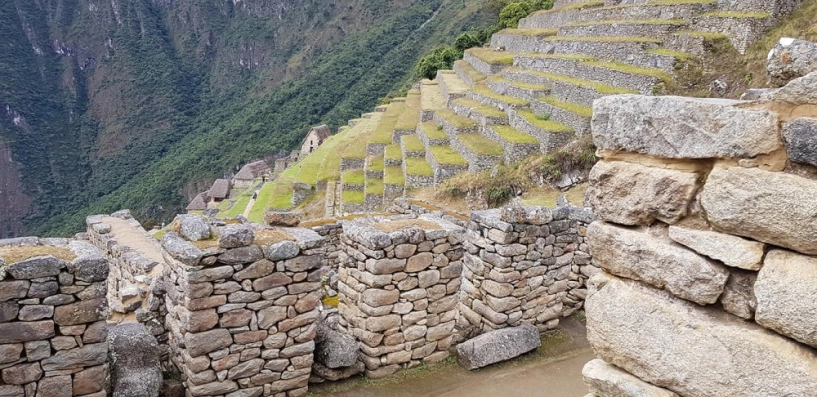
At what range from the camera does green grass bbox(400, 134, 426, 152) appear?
21827 millimetres

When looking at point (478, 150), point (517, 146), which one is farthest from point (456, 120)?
point (517, 146)

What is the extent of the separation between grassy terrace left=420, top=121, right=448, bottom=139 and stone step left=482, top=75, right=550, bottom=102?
8.35 feet

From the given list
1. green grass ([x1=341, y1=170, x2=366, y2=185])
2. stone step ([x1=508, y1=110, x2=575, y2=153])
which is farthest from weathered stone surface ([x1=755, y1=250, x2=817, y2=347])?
green grass ([x1=341, y1=170, x2=366, y2=185])

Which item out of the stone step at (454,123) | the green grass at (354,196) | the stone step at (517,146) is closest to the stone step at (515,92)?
the stone step at (454,123)

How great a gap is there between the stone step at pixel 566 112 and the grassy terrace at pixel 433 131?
427cm

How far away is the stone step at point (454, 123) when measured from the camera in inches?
805

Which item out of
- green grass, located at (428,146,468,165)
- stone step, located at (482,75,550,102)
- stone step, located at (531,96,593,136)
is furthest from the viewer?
stone step, located at (482,75,550,102)

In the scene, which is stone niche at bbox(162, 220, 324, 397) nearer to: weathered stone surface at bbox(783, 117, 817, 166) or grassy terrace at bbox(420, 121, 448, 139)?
weathered stone surface at bbox(783, 117, 817, 166)

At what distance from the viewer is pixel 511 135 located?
18.0 metres

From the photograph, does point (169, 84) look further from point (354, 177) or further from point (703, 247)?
point (703, 247)

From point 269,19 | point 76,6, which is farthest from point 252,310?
point 76,6

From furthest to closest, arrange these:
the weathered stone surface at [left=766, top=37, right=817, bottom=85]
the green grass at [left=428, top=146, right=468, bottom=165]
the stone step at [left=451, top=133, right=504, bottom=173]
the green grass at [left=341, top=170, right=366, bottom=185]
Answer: the green grass at [left=341, top=170, right=366, bottom=185], the green grass at [left=428, top=146, right=468, bottom=165], the stone step at [left=451, top=133, right=504, bottom=173], the weathered stone surface at [left=766, top=37, right=817, bottom=85]

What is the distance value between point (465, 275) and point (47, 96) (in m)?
157

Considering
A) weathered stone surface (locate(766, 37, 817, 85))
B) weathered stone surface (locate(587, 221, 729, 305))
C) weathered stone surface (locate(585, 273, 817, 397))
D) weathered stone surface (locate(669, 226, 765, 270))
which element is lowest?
weathered stone surface (locate(585, 273, 817, 397))
